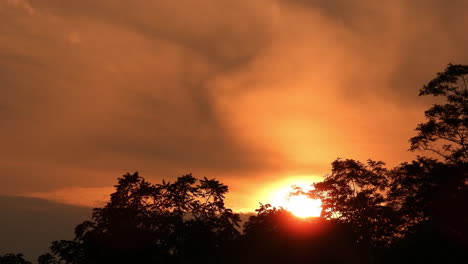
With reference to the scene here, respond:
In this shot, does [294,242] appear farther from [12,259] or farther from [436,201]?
[12,259]

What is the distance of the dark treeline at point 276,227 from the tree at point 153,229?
73 millimetres

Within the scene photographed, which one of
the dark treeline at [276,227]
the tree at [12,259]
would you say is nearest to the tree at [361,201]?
the dark treeline at [276,227]

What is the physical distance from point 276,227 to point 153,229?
9.60 metres

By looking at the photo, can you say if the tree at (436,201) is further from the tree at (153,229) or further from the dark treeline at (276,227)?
the tree at (153,229)

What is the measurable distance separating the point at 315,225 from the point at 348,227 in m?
3.45

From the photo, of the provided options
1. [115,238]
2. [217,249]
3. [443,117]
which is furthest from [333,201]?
[115,238]

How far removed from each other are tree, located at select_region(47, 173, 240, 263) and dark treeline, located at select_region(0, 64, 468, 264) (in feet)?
0.24

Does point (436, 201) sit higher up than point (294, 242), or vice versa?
point (436, 201)

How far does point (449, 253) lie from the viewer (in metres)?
30.4

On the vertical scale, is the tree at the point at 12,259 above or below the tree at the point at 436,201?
below

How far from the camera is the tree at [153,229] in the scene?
104 feet

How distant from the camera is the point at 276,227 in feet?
106

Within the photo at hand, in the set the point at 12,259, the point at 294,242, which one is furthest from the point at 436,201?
the point at 12,259

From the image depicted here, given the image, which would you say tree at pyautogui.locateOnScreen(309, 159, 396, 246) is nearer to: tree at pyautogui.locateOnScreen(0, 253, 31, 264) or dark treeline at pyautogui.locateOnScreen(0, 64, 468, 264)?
dark treeline at pyautogui.locateOnScreen(0, 64, 468, 264)
